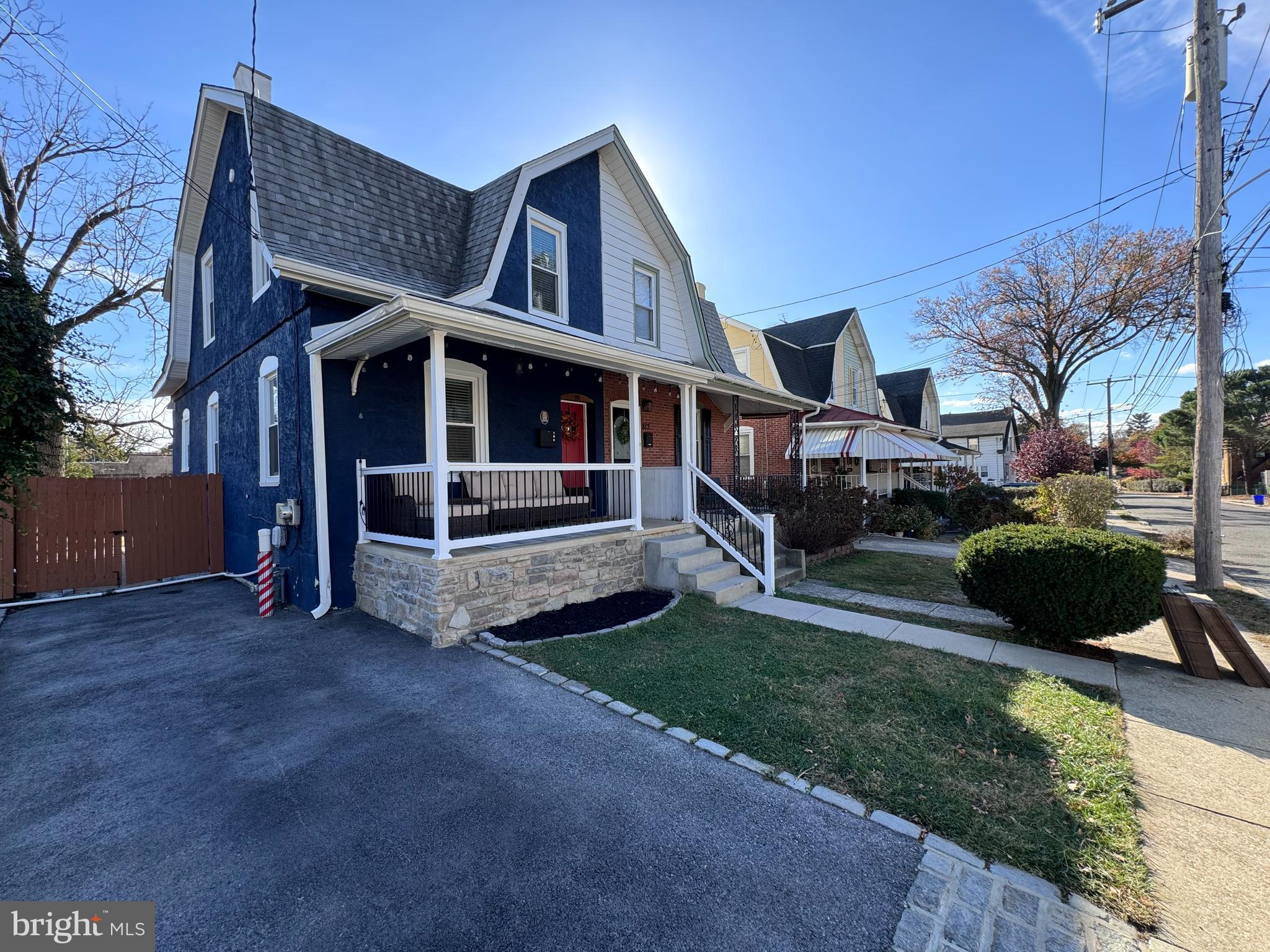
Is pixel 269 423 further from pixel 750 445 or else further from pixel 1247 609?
pixel 1247 609

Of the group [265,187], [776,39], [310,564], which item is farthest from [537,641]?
[776,39]

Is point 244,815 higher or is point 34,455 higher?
point 34,455

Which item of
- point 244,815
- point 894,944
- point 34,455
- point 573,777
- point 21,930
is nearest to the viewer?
point 894,944

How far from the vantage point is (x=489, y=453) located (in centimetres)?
834

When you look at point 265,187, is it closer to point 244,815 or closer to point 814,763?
point 244,815

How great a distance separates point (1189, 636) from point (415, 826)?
6.46m

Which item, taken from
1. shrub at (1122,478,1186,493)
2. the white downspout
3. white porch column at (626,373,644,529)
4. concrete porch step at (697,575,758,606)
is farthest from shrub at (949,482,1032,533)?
shrub at (1122,478,1186,493)

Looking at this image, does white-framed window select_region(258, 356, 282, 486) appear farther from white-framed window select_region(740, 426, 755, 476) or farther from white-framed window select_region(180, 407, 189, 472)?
white-framed window select_region(740, 426, 755, 476)

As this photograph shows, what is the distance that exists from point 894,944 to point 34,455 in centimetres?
727

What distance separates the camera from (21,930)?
223 centimetres

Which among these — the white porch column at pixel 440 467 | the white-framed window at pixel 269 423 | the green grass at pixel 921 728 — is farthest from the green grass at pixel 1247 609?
the white-framed window at pixel 269 423

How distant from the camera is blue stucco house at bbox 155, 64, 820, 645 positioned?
6.19m

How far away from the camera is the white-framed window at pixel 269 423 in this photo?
25.1ft

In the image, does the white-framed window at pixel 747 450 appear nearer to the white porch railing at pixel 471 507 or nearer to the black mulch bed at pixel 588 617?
the white porch railing at pixel 471 507
